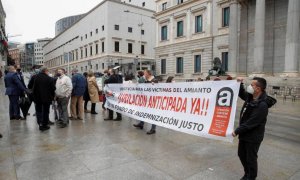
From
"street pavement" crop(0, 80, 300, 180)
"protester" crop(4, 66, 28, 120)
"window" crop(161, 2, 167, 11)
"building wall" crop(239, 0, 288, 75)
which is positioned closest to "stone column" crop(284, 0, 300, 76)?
"building wall" crop(239, 0, 288, 75)

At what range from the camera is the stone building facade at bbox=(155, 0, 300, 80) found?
24125mm

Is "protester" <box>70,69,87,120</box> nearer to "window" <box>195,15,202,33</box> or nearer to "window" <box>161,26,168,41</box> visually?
"window" <box>195,15,202,33</box>

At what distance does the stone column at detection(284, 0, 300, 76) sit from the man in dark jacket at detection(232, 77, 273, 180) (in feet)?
71.0

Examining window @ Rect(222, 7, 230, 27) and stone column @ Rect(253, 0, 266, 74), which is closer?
stone column @ Rect(253, 0, 266, 74)

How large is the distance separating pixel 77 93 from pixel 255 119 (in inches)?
272

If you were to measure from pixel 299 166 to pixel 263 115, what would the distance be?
2.06 meters

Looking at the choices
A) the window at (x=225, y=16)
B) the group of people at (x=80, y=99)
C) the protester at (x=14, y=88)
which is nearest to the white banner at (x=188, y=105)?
the group of people at (x=80, y=99)

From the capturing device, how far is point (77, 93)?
8.81 m

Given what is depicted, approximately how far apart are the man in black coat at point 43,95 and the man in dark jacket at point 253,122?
5.79 metres

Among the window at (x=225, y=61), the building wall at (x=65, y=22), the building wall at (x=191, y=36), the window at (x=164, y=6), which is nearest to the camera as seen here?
the window at (x=225, y=61)

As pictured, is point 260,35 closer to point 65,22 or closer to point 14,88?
point 14,88

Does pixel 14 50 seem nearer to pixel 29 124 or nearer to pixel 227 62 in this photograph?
pixel 227 62

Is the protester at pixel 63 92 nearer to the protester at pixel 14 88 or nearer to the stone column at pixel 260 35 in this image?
the protester at pixel 14 88

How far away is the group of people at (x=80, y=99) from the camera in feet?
11.4
